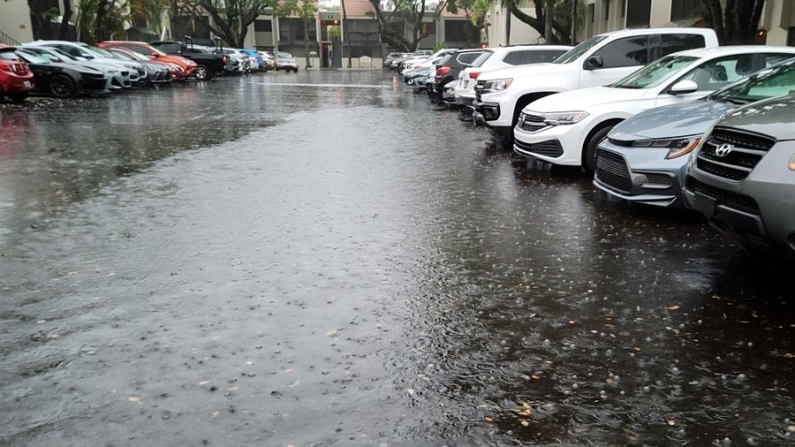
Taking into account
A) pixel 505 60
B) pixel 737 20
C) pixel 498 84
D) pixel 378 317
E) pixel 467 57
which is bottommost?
pixel 378 317

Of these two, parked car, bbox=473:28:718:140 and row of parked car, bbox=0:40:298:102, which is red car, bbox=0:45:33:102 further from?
parked car, bbox=473:28:718:140

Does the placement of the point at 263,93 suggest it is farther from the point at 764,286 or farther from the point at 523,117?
the point at 764,286

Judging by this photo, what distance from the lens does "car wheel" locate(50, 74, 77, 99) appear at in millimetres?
22312

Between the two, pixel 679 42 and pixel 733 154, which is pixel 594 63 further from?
pixel 733 154

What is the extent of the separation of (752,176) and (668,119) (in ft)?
9.00

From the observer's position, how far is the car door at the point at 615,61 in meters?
12.0

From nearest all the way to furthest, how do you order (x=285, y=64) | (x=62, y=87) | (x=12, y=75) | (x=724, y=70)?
(x=724, y=70)
(x=12, y=75)
(x=62, y=87)
(x=285, y=64)

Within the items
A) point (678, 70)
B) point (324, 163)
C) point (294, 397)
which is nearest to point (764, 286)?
point (294, 397)

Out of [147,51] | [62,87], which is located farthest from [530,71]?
[147,51]

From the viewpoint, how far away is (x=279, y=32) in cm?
8119

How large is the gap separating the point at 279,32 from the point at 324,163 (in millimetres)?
74414

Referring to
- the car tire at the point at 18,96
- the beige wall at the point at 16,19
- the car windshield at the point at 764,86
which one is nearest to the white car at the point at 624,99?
the car windshield at the point at 764,86

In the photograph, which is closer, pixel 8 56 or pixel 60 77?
pixel 8 56

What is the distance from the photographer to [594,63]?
1191 centimetres
